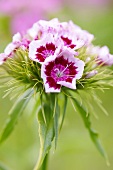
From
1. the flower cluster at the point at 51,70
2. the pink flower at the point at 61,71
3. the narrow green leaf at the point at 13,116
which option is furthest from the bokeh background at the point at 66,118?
the pink flower at the point at 61,71

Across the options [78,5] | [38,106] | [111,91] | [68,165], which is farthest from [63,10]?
[38,106]

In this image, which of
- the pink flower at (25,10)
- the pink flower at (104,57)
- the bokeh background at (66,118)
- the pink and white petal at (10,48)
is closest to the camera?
the pink and white petal at (10,48)

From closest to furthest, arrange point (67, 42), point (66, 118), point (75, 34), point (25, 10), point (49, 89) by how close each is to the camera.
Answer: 1. point (49, 89)
2. point (67, 42)
3. point (75, 34)
4. point (66, 118)
5. point (25, 10)

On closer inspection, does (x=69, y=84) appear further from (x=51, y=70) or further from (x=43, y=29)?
(x=43, y=29)

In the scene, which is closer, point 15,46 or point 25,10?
point 15,46

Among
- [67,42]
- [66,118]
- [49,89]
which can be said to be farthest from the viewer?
[66,118]

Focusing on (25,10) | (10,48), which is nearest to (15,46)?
(10,48)

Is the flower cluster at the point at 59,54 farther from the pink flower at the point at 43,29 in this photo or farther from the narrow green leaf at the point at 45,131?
the narrow green leaf at the point at 45,131

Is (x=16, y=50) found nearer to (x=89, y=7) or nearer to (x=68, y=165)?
(x=68, y=165)

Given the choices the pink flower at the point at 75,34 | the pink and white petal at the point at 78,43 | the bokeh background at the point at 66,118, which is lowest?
the bokeh background at the point at 66,118
